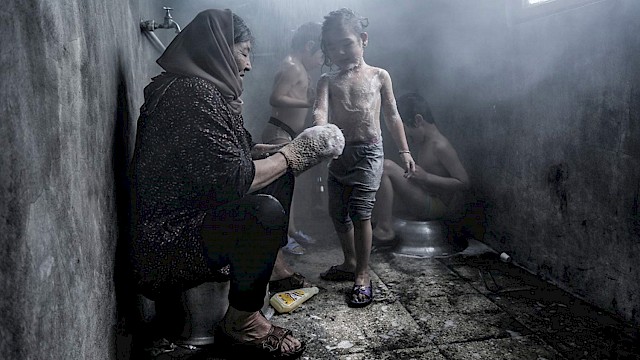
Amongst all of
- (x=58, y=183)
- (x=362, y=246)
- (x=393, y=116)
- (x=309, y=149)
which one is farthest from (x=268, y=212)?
(x=393, y=116)

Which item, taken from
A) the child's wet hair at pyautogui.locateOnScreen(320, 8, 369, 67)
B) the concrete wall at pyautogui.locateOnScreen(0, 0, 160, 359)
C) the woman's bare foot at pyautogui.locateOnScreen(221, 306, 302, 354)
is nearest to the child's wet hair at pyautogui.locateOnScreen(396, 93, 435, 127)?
the child's wet hair at pyautogui.locateOnScreen(320, 8, 369, 67)

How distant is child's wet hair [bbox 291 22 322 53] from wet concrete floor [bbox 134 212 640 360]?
2.53 m

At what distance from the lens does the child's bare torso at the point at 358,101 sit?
366 centimetres

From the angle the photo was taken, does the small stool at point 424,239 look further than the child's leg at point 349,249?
Yes

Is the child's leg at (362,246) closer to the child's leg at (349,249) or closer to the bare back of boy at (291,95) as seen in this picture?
the child's leg at (349,249)

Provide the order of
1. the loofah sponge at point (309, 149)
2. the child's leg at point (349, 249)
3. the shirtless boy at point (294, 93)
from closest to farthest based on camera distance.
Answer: the loofah sponge at point (309, 149) → the child's leg at point (349, 249) → the shirtless boy at point (294, 93)

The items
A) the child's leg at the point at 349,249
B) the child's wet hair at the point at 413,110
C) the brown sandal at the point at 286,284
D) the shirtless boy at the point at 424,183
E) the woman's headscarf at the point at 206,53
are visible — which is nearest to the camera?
the woman's headscarf at the point at 206,53

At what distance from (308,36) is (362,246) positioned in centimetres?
261

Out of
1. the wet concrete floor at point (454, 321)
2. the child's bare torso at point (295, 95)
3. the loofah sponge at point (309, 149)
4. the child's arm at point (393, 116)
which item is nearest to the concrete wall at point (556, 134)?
the wet concrete floor at point (454, 321)

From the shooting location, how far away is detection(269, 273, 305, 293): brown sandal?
12.1ft

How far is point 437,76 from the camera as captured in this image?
219 inches

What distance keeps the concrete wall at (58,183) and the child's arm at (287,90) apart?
2.61 meters

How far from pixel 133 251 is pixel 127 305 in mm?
310

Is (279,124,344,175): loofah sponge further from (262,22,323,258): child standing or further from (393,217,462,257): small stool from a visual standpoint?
(393,217,462,257): small stool
